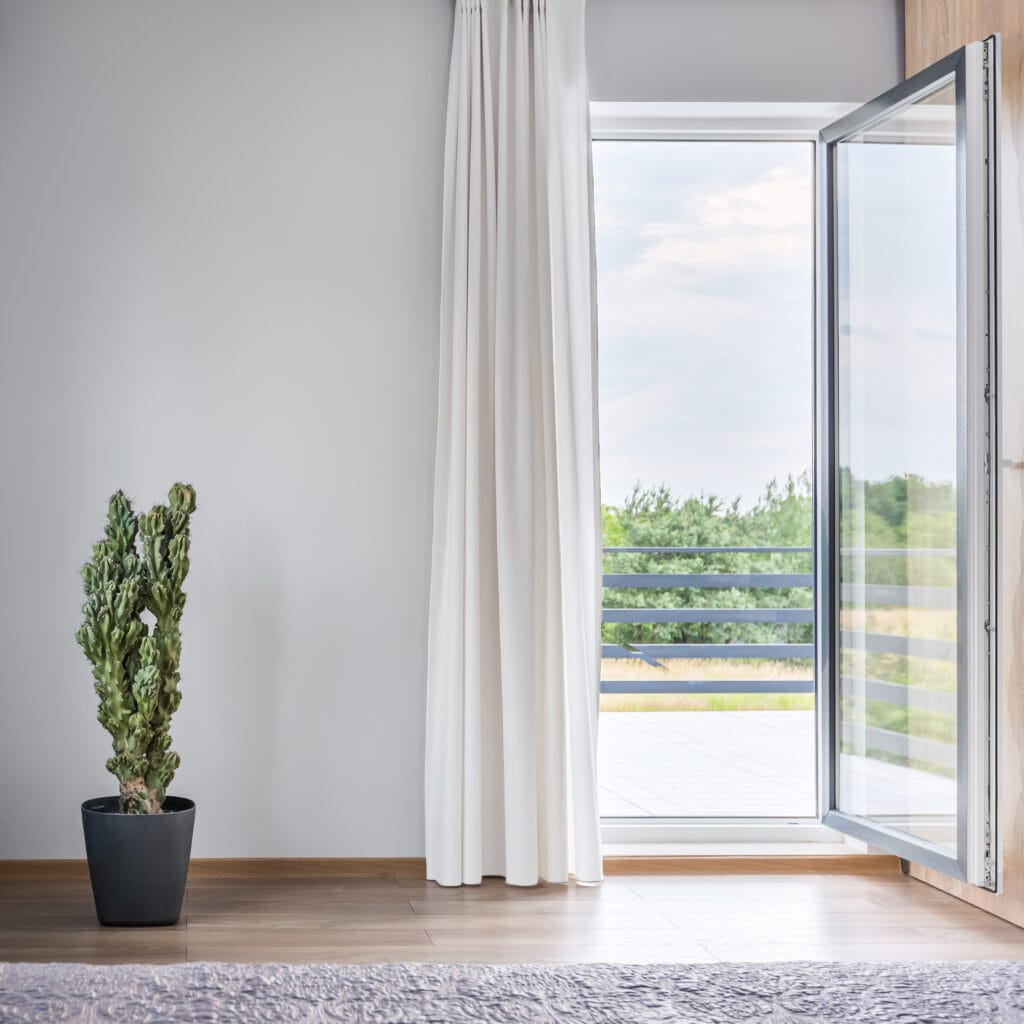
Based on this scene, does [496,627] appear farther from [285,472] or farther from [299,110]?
[299,110]

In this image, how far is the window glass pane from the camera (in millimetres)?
3615

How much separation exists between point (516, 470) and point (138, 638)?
1.11m

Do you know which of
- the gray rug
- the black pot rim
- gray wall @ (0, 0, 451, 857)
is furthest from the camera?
gray wall @ (0, 0, 451, 857)

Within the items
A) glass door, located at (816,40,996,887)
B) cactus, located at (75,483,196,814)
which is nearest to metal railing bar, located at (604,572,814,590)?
glass door, located at (816,40,996,887)

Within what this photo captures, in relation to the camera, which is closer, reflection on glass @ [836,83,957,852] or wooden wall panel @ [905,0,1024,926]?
wooden wall panel @ [905,0,1024,926]

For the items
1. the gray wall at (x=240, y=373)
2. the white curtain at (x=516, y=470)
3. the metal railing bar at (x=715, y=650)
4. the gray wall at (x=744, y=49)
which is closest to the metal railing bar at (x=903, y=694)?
the metal railing bar at (x=715, y=650)

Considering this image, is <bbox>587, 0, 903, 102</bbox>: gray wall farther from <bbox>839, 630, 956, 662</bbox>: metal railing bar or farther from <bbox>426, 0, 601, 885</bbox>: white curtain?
<bbox>839, 630, 956, 662</bbox>: metal railing bar

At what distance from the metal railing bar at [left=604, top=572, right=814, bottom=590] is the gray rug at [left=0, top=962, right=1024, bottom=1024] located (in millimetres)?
2566

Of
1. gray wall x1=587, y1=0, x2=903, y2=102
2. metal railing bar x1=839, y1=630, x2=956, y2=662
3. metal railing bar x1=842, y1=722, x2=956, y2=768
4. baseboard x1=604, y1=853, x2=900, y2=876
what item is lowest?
baseboard x1=604, y1=853, x2=900, y2=876

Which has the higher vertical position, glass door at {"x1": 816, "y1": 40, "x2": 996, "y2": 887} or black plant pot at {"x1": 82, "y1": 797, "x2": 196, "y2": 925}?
glass door at {"x1": 816, "y1": 40, "x2": 996, "y2": 887}

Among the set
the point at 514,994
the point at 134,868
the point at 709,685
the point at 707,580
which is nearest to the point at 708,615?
the point at 707,580

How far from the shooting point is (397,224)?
3.37 m

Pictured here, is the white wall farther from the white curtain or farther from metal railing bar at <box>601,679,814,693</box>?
metal railing bar at <box>601,679,814,693</box>

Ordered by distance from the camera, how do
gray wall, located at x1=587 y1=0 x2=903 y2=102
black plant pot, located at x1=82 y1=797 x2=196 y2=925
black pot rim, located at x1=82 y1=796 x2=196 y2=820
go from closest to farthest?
black plant pot, located at x1=82 y1=797 x2=196 y2=925
black pot rim, located at x1=82 y1=796 x2=196 y2=820
gray wall, located at x1=587 y1=0 x2=903 y2=102
